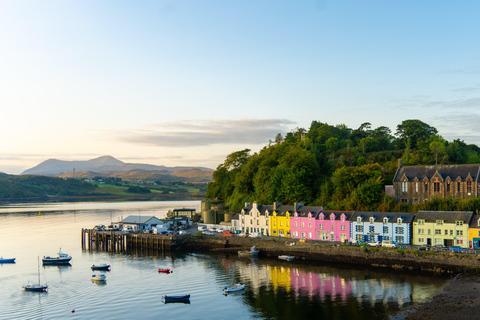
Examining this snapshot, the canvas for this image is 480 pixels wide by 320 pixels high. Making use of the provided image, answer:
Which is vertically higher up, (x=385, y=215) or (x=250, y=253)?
(x=385, y=215)

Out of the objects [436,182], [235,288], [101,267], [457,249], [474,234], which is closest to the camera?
[235,288]

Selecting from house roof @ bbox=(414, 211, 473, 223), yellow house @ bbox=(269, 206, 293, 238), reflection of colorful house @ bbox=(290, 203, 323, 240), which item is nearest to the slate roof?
house roof @ bbox=(414, 211, 473, 223)

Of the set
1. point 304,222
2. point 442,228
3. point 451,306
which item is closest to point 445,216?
point 442,228

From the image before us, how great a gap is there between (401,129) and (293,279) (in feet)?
205

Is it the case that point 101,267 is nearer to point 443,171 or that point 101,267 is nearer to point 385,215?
point 385,215

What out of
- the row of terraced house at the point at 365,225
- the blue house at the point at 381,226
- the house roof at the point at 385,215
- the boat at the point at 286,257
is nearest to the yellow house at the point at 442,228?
the row of terraced house at the point at 365,225

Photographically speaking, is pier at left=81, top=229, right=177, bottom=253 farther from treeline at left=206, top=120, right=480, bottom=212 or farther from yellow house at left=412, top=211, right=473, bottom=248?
yellow house at left=412, top=211, right=473, bottom=248

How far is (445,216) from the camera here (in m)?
53.3

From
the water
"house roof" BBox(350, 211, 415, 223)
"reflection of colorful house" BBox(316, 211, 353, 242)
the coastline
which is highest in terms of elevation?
"house roof" BBox(350, 211, 415, 223)

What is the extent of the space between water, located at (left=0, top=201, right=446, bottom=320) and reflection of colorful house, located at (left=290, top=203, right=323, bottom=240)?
31.1 feet

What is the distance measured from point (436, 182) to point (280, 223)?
24.0 meters

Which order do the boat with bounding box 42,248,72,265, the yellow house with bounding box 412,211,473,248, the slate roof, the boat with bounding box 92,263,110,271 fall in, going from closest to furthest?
the yellow house with bounding box 412,211,473,248 → the boat with bounding box 92,263,110,271 → the boat with bounding box 42,248,72,265 → the slate roof

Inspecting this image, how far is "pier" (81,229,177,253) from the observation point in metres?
71.9

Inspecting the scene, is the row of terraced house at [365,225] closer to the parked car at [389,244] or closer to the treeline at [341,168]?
the parked car at [389,244]
